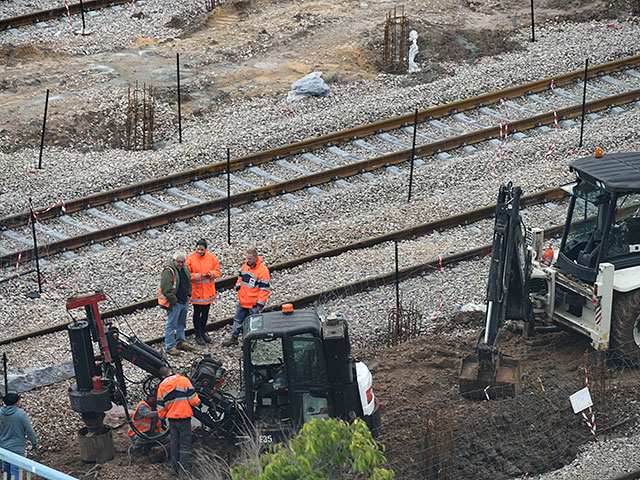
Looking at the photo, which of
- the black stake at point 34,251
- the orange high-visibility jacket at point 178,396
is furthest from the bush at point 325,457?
the black stake at point 34,251

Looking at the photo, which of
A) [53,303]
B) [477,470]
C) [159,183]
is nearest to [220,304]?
[53,303]

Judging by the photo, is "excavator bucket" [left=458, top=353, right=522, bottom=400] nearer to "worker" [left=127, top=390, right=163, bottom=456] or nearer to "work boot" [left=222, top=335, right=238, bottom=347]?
"work boot" [left=222, top=335, right=238, bottom=347]

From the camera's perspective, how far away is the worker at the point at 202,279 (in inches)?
536

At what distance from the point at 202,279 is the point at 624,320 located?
17.7 ft

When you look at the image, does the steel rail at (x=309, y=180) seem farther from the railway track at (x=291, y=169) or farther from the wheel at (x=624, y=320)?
the wheel at (x=624, y=320)

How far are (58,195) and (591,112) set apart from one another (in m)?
10.3

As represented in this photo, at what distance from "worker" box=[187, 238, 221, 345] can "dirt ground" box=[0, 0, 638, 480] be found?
2.21m

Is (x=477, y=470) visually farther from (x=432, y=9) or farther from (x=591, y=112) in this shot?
(x=432, y=9)

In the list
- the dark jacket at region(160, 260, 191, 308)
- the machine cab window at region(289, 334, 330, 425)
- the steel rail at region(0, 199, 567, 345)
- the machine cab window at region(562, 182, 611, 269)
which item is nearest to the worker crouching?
the machine cab window at region(289, 334, 330, 425)

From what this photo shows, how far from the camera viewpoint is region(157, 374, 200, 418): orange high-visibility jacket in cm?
1055

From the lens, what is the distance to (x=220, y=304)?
14.9 metres

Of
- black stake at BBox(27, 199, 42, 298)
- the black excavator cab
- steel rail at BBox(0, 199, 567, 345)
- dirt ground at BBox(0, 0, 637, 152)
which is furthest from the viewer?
dirt ground at BBox(0, 0, 637, 152)

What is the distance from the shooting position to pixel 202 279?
44.6 feet

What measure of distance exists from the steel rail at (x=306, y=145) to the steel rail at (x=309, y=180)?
108 cm
